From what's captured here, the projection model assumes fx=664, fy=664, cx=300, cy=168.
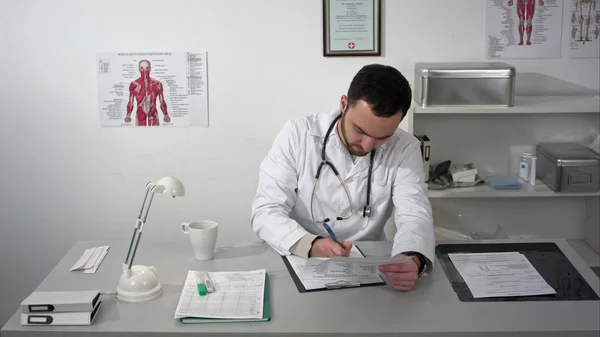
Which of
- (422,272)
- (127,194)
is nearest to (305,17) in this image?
(127,194)

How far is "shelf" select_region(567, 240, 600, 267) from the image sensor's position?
312cm

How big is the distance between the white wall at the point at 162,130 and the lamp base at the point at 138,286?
4.70 ft

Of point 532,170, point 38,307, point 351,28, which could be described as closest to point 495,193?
point 532,170

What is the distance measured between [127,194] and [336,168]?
1355 mm

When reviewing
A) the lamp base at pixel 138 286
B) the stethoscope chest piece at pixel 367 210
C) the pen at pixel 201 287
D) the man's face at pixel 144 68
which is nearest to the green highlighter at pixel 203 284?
the pen at pixel 201 287

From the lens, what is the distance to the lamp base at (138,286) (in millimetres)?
1828

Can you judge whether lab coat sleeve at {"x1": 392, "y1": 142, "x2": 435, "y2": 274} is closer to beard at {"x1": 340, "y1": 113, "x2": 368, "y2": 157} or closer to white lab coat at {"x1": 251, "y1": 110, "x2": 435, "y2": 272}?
white lab coat at {"x1": 251, "y1": 110, "x2": 435, "y2": 272}

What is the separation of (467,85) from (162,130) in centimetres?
145

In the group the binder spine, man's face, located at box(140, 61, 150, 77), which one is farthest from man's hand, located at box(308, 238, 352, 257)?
man's face, located at box(140, 61, 150, 77)

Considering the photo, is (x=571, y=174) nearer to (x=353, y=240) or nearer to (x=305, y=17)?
(x=353, y=240)

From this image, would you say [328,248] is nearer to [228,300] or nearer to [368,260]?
[368,260]

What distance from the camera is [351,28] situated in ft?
10.2

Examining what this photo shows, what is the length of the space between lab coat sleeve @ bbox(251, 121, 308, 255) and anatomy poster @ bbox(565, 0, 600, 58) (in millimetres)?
1565

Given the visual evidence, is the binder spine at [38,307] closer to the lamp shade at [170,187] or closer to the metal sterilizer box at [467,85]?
the lamp shade at [170,187]
